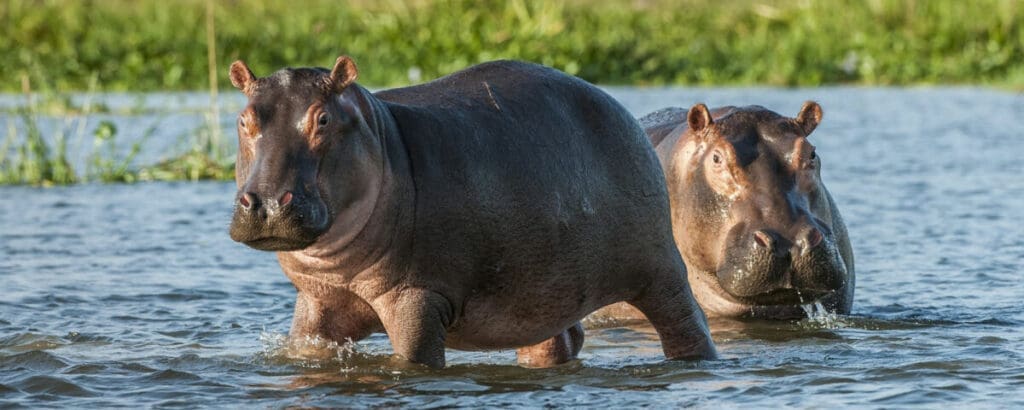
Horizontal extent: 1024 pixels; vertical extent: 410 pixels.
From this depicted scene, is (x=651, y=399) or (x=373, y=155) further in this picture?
(x=651, y=399)

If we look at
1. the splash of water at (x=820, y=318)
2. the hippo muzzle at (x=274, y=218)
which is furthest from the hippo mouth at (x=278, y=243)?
the splash of water at (x=820, y=318)

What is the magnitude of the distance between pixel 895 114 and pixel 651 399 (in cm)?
1177

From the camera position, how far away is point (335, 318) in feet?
16.5

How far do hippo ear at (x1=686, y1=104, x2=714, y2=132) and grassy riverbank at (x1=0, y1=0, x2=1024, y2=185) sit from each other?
9985 millimetres

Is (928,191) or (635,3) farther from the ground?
(635,3)

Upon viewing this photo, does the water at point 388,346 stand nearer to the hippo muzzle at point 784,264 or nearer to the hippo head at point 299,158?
the hippo muzzle at point 784,264

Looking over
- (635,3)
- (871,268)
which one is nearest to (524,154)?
(871,268)

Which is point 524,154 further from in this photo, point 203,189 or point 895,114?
point 895,114

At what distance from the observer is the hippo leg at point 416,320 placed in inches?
190

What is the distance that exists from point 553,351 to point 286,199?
1687 millimetres

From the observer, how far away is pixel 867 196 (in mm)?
11164

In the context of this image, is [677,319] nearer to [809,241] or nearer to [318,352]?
[809,241]

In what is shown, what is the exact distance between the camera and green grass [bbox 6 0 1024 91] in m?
19.0

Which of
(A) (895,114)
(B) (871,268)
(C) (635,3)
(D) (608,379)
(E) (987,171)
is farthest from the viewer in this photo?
(C) (635,3)
